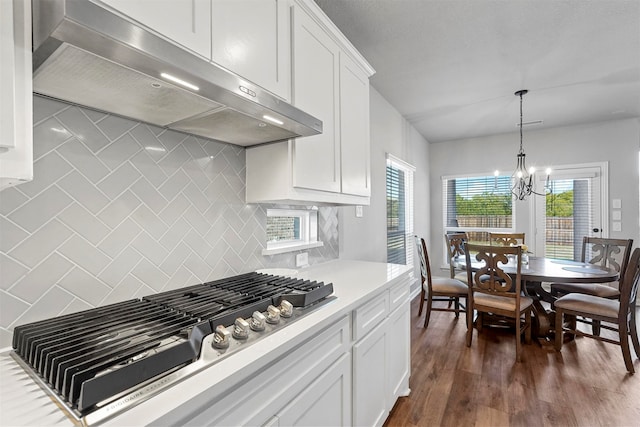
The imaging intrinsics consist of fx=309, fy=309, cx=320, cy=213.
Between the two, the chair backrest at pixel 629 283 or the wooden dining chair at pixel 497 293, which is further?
the wooden dining chair at pixel 497 293

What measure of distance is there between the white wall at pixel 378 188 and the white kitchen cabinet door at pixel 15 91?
2078mm

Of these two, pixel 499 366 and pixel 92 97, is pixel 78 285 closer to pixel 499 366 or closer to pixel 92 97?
pixel 92 97

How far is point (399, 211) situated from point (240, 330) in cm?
351

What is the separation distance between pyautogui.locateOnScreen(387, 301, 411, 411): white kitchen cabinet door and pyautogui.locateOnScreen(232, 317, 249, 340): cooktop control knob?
109cm

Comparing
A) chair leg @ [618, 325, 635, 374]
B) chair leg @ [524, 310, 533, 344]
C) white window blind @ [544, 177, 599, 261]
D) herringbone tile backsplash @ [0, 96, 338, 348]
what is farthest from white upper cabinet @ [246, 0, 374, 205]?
white window blind @ [544, 177, 599, 261]

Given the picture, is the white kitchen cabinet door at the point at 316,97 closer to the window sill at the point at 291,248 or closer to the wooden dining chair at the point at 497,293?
the window sill at the point at 291,248

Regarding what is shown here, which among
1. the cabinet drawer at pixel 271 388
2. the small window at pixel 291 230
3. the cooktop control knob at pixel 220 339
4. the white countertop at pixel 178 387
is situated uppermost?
the small window at pixel 291 230

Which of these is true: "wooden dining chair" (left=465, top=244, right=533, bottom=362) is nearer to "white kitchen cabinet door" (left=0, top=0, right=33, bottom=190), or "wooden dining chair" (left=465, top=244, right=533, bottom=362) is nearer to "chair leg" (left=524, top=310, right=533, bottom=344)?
"chair leg" (left=524, top=310, right=533, bottom=344)

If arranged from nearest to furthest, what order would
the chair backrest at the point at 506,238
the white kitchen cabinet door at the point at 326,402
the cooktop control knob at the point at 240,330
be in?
the cooktop control knob at the point at 240,330
the white kitchen cabinet door at the point at 326,402
the chair backrest at the point at 506,238

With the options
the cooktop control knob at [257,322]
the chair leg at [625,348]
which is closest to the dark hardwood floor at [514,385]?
the chair leg at [625,348]

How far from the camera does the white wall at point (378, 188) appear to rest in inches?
109

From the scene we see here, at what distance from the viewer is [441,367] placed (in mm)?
2451

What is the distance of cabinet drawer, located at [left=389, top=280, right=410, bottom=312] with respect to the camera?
1792 millimetres

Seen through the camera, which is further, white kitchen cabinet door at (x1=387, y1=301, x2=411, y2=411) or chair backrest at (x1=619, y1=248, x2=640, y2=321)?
chair backrest at (x1=619, y1=248, x2=640, y2=321)
